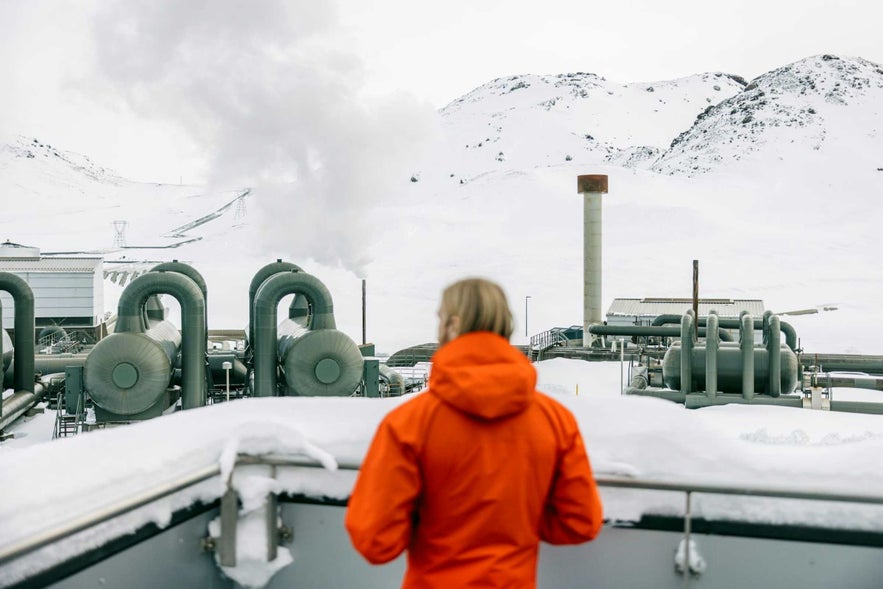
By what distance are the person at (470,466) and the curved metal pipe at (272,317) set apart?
17713 mm

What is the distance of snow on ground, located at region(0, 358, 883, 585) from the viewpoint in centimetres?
309

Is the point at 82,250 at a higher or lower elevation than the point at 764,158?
lower

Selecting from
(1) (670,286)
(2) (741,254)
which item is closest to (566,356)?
(1) (670,286)

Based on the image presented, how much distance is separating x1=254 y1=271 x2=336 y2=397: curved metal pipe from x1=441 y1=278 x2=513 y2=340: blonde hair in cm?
1770

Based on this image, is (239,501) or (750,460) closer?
(750,460)

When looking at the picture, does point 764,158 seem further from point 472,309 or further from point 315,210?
point 472,309

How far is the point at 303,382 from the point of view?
19391mm

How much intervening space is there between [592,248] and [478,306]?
148 ft

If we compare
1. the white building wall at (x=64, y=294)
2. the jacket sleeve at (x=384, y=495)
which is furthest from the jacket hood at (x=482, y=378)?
the white building wall at (x=64, y=294)

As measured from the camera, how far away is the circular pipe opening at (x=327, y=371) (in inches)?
762

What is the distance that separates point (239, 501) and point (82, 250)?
334ft

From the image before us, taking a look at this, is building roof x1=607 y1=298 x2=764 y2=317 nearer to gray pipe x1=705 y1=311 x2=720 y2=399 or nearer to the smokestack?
the smokestack

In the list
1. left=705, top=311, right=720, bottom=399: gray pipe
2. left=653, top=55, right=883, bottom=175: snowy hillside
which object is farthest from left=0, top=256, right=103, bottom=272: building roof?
left=653, top=55, right=883, bottom=175: snowy hillside

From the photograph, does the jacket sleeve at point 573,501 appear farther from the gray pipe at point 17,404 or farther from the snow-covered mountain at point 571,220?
the snow-covered mountain at point 571,220
